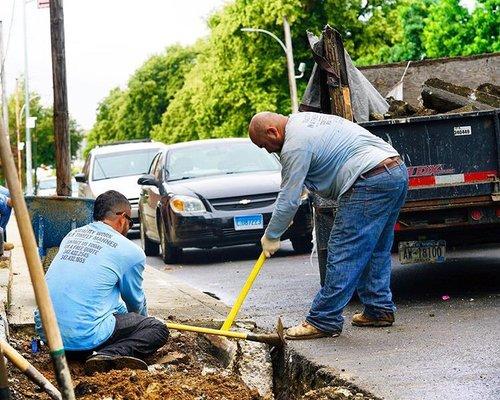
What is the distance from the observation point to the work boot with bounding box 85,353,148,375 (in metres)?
7.11

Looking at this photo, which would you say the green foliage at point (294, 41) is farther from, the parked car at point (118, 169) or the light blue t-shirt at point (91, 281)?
the light blue t-shirt at point (91, 281)

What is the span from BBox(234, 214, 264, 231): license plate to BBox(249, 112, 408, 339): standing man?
23.3ft

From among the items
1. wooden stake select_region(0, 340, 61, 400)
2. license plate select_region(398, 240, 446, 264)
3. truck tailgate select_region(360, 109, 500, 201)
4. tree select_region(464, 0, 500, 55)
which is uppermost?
tree select_region(464, 0, 500, 55)

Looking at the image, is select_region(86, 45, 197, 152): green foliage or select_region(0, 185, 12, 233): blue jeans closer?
select_region(0, 185, 12, 233): blue jeans

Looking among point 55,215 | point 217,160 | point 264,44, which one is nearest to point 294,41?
point 264,44

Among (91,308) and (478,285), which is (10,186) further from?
(478,285)

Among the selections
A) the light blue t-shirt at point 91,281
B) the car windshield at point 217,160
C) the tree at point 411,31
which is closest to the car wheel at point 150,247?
the car windshield at point 217,160

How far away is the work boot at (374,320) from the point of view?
8.80 m

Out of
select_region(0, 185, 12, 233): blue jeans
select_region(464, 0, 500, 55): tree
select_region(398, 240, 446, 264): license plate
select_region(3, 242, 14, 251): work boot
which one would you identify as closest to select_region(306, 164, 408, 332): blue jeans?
select_region(398, 240, 446, 264): license plate

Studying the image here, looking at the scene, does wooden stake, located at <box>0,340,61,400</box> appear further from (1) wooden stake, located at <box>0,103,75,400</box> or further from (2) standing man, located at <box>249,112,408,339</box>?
(2) standing man, located at <box>249,112,408,339</box>

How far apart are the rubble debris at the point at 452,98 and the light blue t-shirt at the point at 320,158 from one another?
2.16 metres

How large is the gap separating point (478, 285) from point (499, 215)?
1.43 m

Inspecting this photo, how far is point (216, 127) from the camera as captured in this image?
6172 cm

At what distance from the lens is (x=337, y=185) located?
8.38 metres
